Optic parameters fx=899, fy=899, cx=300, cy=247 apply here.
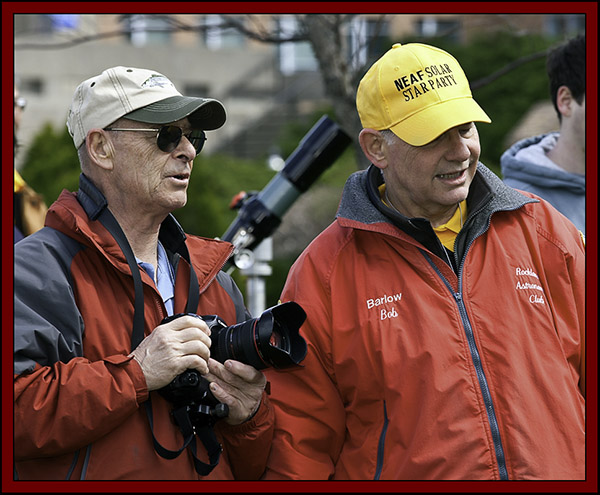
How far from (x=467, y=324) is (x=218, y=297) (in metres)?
0.89

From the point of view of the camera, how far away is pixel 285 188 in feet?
15.8

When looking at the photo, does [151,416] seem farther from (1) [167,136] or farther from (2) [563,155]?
(2) [563,155]

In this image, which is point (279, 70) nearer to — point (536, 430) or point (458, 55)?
point (458, 55)

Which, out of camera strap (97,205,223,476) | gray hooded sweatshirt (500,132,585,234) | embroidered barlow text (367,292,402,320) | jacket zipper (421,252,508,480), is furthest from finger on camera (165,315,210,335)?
gray hooded sweatshirt (500,132,585,234)

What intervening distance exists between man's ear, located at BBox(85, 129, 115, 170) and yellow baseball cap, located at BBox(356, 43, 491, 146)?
925 mm

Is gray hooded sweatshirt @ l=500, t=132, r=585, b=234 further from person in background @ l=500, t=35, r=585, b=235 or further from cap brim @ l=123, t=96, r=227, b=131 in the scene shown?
cap brim @ l=123, t=96, r=227, b=131

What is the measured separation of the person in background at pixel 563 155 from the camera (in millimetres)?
4059

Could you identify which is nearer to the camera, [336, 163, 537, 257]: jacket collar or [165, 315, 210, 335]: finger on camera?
[165, 315, 210, 335]: finger on camera

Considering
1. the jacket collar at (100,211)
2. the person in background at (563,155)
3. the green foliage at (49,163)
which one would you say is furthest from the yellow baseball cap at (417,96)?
the green foliage at (49,163)

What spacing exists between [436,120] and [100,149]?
1.16 m

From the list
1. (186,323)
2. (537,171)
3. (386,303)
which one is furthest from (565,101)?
(186,323)

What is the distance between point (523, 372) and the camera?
2881 mm

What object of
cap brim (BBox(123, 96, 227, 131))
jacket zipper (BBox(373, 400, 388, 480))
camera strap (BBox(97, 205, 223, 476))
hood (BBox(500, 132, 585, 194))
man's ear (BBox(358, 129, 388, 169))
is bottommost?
jacket zipper (BBox(373, 400, 388, 480))

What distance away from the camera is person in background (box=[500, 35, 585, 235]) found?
→ 4.06 meters
